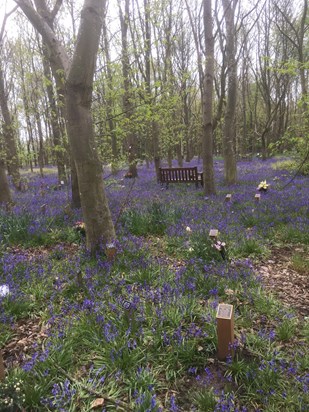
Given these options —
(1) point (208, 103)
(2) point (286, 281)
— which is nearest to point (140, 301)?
(2) point (286, 281)

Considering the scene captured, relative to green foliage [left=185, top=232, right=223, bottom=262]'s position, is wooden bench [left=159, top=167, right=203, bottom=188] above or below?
above

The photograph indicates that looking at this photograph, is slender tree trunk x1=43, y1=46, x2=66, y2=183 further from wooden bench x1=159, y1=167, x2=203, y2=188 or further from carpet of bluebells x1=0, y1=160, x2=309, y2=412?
wooden bench x1=159, y1=167, x2=203, y2=188

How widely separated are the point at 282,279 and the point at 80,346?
3119 mm

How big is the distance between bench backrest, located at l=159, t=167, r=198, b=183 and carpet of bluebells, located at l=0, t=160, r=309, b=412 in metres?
7.20

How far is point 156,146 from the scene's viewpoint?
14.9 meters

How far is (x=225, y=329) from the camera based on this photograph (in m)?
2.50

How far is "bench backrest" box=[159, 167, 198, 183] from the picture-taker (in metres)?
12.8

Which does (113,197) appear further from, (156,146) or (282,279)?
(282,279)

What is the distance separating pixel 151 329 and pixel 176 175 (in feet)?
A: 34.4

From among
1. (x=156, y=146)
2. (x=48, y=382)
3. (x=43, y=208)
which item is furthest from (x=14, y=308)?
(x=156, y=146)

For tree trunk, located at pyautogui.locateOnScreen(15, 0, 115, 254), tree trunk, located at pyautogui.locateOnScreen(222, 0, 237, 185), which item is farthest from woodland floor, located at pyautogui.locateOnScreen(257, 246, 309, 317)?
tree trunk, located at pyautogui.locateOnScreen(222, 0, 237, 185)

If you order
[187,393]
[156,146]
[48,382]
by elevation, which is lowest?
[187,393]

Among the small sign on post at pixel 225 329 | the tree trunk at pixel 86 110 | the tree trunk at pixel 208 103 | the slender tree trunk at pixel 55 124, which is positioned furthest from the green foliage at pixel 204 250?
the tree trunk at pixel 208 103

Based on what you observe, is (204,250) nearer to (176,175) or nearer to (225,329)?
(225,329)
